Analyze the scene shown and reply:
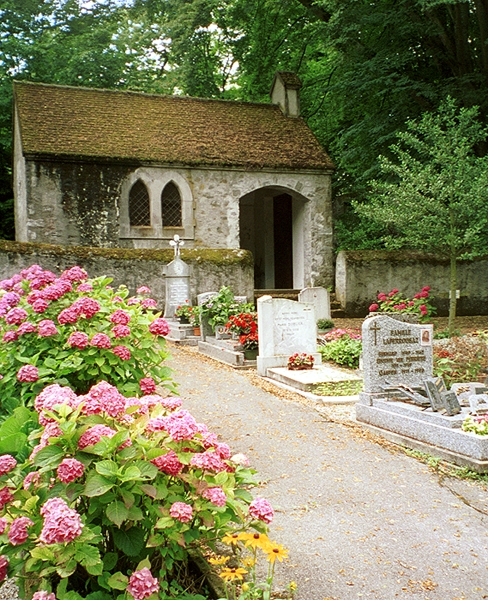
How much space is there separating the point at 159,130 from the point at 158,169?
2.22 m

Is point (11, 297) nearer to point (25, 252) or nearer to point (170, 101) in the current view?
point (25, 252)

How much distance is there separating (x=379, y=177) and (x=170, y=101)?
30.7ft

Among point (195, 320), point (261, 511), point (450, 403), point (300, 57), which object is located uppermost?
point (300, 57)

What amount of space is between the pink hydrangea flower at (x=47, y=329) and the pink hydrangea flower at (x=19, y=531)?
2327 millimetres

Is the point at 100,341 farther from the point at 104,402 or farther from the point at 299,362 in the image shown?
the point at 299,362

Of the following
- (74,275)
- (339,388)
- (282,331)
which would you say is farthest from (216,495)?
(282,331)

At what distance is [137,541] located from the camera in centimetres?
277

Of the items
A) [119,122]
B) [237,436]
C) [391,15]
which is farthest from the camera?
[119,122]

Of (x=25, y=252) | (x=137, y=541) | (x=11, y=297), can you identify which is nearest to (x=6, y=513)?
(x=137, y=541)

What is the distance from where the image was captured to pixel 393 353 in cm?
749

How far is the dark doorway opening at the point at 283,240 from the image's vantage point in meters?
27.0

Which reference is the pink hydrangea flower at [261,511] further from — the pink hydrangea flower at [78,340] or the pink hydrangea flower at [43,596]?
the pink hydrangea flower at [78,340]

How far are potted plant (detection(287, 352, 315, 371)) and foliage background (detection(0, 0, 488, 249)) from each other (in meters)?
8.12

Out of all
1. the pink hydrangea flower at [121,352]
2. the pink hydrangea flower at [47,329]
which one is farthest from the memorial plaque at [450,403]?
the pink hydrangea flower at [47,329]
